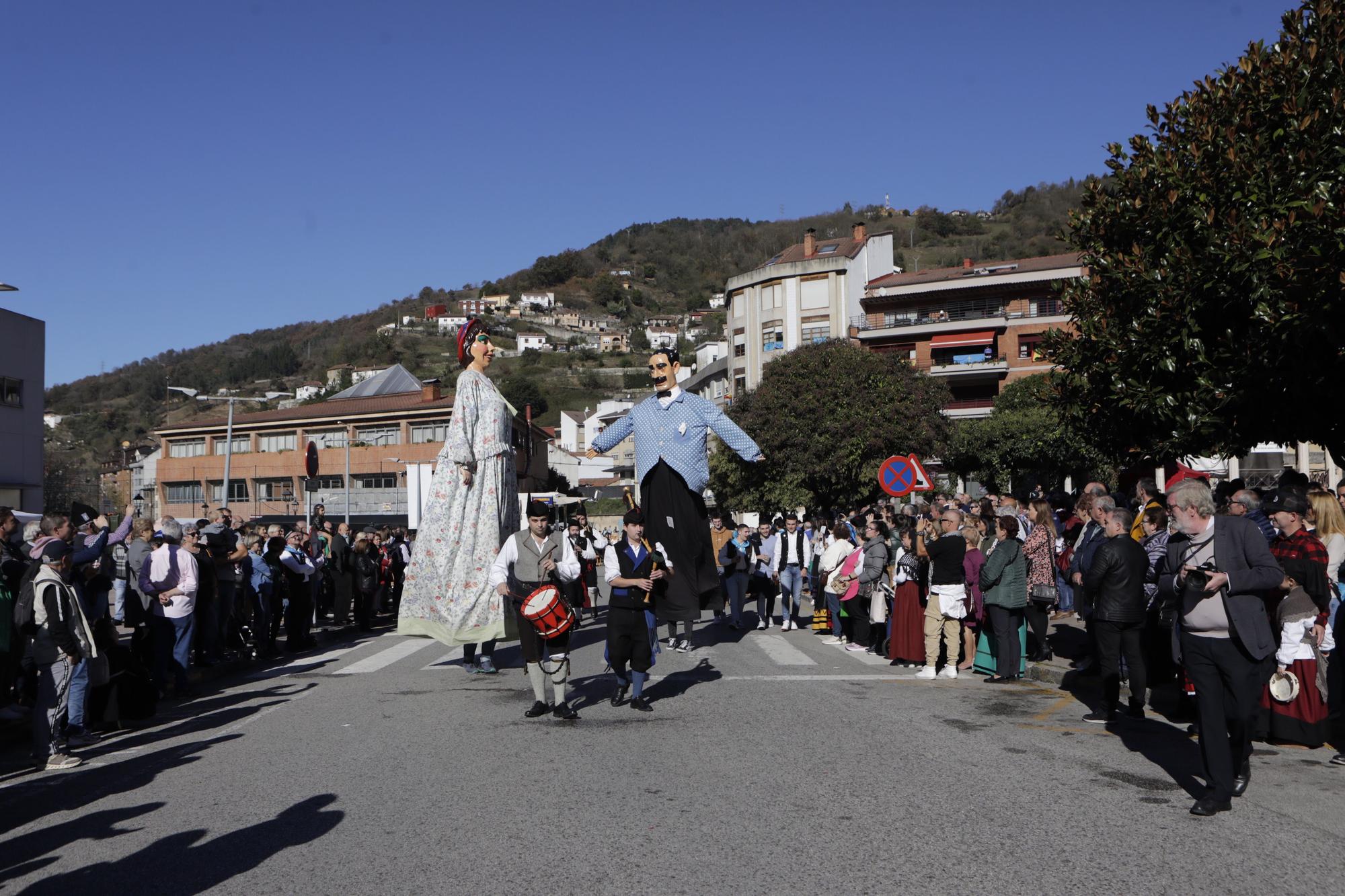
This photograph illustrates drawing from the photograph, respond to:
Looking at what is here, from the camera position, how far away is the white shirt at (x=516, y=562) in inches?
374

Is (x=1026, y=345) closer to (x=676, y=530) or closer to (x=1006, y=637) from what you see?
(x=1006, y=637)

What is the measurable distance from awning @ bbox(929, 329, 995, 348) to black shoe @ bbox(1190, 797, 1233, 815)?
56.2 metres

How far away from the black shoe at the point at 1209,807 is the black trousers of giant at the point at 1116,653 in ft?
8.73

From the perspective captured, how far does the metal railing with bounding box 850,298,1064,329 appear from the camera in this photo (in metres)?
60.5

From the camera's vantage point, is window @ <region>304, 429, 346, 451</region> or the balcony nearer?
the balcony

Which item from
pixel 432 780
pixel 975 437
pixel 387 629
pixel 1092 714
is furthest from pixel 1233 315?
pixel 975 437

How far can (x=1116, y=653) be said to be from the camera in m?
9.03

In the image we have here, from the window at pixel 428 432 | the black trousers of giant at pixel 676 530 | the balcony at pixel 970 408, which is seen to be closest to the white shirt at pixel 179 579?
the black trousers of giant at pixel 676 530

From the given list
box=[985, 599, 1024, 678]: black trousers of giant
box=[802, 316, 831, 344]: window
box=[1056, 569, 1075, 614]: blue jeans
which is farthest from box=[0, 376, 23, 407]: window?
box=[802, 316, 831, 344]: window

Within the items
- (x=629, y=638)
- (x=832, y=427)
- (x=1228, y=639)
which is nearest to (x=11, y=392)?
(x=832, y=427)

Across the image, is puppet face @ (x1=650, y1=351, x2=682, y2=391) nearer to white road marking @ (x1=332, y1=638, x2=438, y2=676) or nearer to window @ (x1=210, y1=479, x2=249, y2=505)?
white road marking @ (x1=332, y1=638, x2=438, y2=676)

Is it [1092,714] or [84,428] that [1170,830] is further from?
[84,428]

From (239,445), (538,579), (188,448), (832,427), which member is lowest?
(538,579)

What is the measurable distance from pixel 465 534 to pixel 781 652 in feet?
17.1
